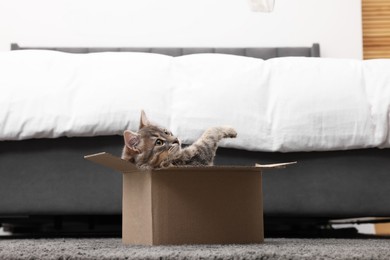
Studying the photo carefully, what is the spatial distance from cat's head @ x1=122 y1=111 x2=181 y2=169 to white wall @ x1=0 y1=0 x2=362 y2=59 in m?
2.64

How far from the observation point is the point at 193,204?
1.42 meters

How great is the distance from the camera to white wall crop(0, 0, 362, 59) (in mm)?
4066

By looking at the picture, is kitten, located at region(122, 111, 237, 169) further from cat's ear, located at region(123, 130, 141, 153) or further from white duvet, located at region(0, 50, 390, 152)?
white duvet, located at region(0, 50, 390, 152)

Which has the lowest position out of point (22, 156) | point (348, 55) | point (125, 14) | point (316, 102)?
point (22, 156)

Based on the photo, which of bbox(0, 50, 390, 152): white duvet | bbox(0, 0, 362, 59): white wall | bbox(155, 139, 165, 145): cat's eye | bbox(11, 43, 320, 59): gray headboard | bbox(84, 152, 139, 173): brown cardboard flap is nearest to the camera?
bbox(84, 152, 139, 173): brown cardboard flap

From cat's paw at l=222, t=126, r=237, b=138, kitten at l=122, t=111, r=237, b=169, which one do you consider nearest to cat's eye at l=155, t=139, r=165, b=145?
kitten at l=122, t=111, r=237, b=169

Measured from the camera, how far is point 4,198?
6.21 ft

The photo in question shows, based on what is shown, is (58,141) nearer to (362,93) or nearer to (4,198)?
(4,198)

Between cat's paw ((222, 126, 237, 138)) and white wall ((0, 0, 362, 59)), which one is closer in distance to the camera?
cat's paw ((222, 126, 237, 138))

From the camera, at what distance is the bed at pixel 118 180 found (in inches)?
74.5

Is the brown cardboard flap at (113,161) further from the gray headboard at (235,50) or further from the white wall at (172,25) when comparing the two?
the white wall at (172,25)

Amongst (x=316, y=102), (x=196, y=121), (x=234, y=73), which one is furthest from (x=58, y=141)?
(x=316, y=102)

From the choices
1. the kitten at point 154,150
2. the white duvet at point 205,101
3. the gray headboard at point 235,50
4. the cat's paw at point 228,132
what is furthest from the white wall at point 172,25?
the kitten at point 154,150

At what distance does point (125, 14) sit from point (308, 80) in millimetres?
2359
